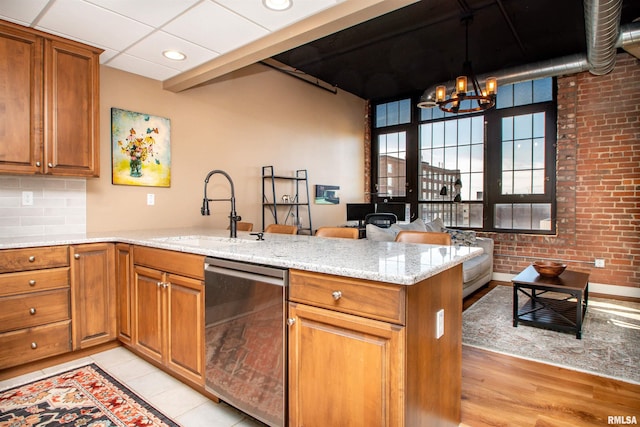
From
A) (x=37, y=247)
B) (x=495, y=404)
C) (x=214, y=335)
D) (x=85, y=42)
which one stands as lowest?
(x=495, y=404)

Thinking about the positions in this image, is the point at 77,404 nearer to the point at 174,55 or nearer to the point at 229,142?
the point at 174,55

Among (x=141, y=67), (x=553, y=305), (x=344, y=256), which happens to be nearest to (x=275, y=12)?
(x=141, y=67)

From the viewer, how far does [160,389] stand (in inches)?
87.0

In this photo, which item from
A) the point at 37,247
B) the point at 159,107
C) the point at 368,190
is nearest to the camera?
the point at 37,247

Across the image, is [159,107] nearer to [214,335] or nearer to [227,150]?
[227,150]

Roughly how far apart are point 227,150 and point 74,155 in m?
1.76

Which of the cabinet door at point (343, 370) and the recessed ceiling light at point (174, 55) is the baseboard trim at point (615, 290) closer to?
the cabinet door at point (343, 370)

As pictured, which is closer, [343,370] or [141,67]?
[343,370]

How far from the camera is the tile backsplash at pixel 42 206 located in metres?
2.77

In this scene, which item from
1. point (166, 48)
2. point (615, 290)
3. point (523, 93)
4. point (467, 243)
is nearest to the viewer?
point (166, 48)

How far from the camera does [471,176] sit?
5859 millimetres

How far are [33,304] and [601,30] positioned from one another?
17.2ft

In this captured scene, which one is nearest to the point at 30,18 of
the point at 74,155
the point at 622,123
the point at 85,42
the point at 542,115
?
the point at 85,42

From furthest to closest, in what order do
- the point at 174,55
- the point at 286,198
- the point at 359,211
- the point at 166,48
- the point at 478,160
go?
the point at 359,211 < the point at 478,160 < the point at 286,198 < the point at 174,55 < the point at 166,48
